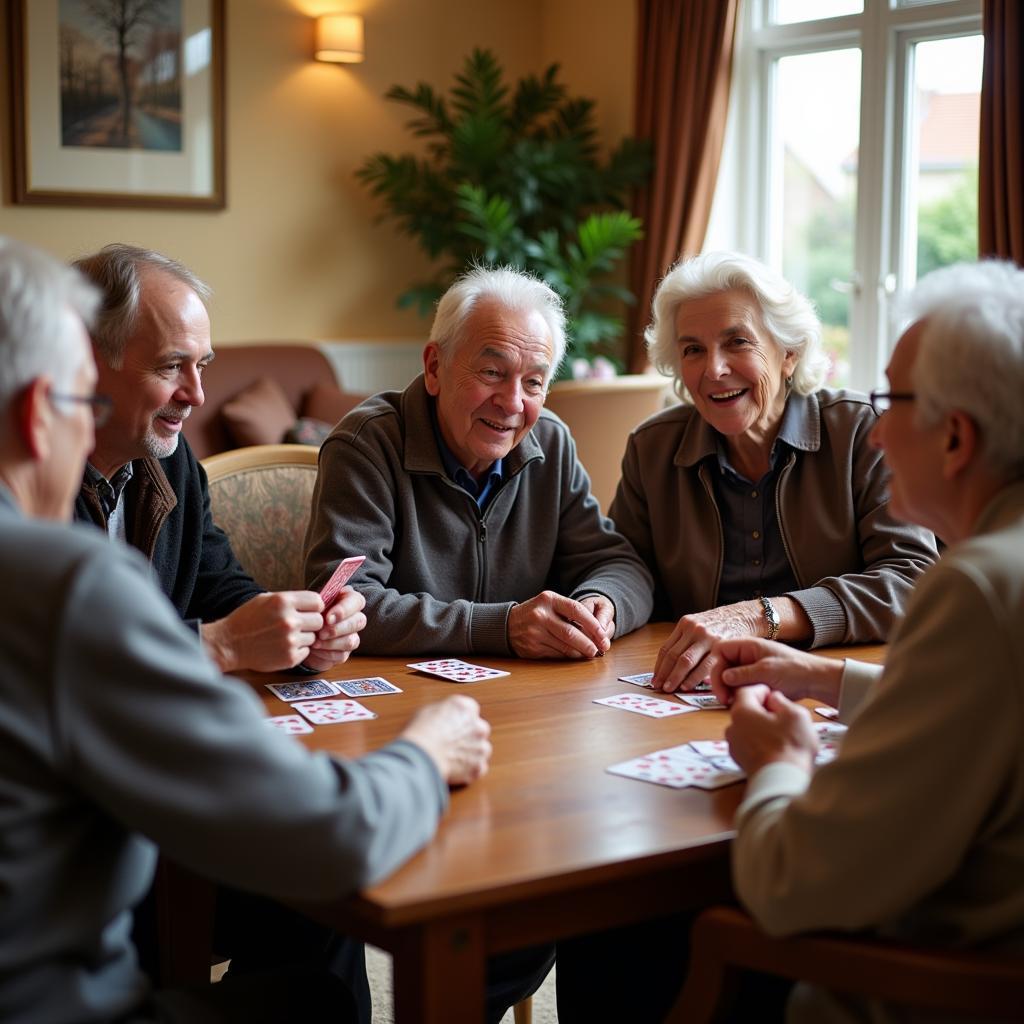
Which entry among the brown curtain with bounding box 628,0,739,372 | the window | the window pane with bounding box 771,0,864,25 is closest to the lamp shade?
the brown curtain with bounding box 628,0,739,372

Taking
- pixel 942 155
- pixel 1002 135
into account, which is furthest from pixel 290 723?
pixel 942 155

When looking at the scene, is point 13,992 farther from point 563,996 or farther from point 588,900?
point 563,996

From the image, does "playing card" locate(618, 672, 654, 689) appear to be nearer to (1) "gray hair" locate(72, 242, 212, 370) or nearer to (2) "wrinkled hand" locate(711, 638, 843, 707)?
(2) "wrinkled hand" locate(711, 638, 843, 707)

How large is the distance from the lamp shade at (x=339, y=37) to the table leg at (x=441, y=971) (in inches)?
236

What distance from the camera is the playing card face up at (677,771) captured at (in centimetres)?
163

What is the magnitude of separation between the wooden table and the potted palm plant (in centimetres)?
470

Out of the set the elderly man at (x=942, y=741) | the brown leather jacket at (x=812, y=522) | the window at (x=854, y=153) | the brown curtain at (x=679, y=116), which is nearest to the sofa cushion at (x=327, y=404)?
the brown curtain at (x=679, y=116)

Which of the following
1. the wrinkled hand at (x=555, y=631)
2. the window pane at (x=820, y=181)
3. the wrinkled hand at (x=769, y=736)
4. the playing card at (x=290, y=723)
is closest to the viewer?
the wrinkled hand at (x=769, y=736)

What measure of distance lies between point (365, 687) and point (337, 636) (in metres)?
0.11

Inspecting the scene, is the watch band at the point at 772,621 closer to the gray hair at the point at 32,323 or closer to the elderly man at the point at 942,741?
the elderly man at the point at 942,741

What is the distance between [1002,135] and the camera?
4867 millimetres

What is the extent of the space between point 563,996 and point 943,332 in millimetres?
1466

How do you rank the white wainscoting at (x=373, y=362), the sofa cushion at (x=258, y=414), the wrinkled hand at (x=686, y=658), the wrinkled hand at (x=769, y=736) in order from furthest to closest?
the white wainscoting at (x=373, y=362)
the sofa cushion at (x=258, y=414)
the wrinkled hand at (x=686, y=658)
the wrinkled hand at (x=769, y=736)

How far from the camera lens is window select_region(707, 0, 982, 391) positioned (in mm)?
5508
